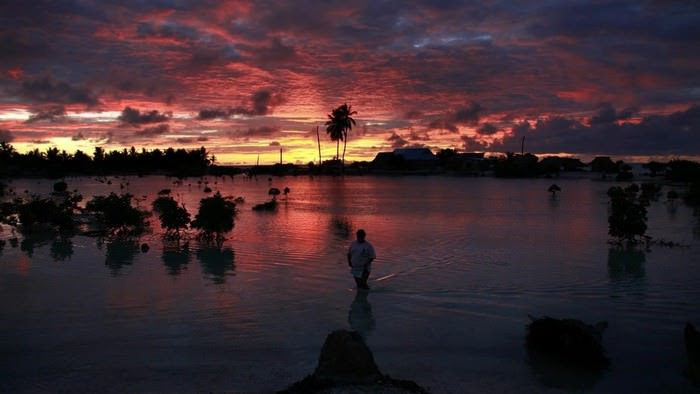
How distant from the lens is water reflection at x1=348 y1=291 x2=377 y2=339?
10.4 meters

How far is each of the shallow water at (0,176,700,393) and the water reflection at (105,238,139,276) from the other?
0.23 feet

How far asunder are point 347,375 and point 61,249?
1643cm

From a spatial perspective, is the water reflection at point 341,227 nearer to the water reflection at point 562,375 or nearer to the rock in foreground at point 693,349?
the water reflection at point 562,375

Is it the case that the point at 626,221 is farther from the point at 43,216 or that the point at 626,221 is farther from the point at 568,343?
the point at 43,216

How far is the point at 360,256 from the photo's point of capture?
12.7 metres

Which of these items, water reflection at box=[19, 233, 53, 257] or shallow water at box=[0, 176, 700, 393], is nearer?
shallow water at box=[0, 176, 700, 393]

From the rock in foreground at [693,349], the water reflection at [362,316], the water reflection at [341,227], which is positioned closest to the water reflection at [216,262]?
the water reflection at [362,316]

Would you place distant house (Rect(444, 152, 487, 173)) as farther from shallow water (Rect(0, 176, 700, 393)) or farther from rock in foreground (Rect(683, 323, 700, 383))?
rock in foreground (Rect(683, 323, 700, 383))

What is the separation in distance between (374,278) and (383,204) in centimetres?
2686

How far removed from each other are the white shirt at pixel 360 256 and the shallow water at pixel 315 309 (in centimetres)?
73

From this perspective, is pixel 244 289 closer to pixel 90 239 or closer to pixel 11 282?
pixel 11 282

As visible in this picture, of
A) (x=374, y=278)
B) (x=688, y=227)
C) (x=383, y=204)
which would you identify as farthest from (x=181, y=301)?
(x=383, y=204)

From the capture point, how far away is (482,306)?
469 inches

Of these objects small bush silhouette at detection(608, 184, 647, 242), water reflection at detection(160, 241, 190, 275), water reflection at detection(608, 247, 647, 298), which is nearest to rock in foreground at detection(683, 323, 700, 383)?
water reflection at detection(608, 247, 647, 298)
